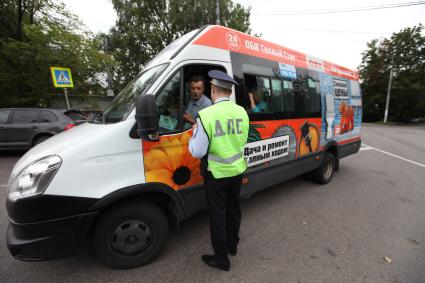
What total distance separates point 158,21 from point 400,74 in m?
32.3

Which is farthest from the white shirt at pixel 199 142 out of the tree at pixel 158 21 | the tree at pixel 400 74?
the tree at pixel 400 74

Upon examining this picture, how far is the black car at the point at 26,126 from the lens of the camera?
21.3 feet

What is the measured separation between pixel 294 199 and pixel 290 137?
126 cm

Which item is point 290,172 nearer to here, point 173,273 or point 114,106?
point 173,273

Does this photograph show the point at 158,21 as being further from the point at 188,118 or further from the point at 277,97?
the point at 188,118

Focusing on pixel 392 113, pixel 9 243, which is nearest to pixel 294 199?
pixel 9 243

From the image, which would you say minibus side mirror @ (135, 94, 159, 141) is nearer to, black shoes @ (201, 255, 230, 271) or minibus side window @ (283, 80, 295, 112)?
black shoes @ (201, 255, 230, 271)

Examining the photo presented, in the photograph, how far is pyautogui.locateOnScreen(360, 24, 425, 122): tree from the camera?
2662 cm

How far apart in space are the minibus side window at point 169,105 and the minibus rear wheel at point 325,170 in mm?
3688

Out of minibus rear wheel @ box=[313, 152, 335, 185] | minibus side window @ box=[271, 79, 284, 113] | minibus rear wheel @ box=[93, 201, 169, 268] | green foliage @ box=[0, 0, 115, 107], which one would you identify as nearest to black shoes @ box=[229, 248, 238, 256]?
minibus rear wheel @ box=[93, 201, 169, 268]

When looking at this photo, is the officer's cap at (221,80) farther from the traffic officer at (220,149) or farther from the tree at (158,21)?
the tree at (158,21)

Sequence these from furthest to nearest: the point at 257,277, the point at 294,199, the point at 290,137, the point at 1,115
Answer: the point at 1,115, the point at 294,199, the point at 290,137, the point at 257,277

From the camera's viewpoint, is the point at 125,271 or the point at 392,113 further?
the point at 392,113

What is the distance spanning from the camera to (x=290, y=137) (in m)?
3.66
